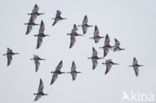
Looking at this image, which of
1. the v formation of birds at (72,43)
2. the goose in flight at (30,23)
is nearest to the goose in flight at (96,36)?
the v formation of birds at (72,43)

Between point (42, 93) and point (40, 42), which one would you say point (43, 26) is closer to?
point (40, 42)

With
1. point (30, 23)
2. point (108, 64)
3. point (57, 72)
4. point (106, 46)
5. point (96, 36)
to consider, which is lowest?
point (57, 72)

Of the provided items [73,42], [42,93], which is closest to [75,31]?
[73,42]

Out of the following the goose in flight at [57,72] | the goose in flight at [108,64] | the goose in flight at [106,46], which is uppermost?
the goose in flight at [106,46]

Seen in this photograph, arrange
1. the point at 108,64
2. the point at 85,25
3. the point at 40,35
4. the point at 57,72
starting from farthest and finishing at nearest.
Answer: the point at 108,64 < the point at 85,25 < the point at 57,72 < the point at 40,35

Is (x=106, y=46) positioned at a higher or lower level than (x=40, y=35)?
lower

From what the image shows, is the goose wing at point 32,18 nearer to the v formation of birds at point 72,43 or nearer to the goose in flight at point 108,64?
the v formation of birds at point 72,43

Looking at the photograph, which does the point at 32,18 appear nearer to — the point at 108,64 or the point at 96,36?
the point at 96,36

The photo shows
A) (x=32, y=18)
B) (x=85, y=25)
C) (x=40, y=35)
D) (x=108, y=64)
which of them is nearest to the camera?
(x=40, y=35)

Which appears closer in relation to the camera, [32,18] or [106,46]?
[32,18]

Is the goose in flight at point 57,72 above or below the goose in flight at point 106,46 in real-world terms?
below

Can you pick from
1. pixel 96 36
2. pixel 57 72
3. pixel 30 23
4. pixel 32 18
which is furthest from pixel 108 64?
pixel 32 18

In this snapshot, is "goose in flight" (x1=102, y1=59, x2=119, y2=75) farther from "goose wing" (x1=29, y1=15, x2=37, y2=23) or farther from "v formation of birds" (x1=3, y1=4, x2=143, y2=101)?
"goose wing" (x1=29, y1=15, x2=37, y2=23)

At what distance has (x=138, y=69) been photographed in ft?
628
